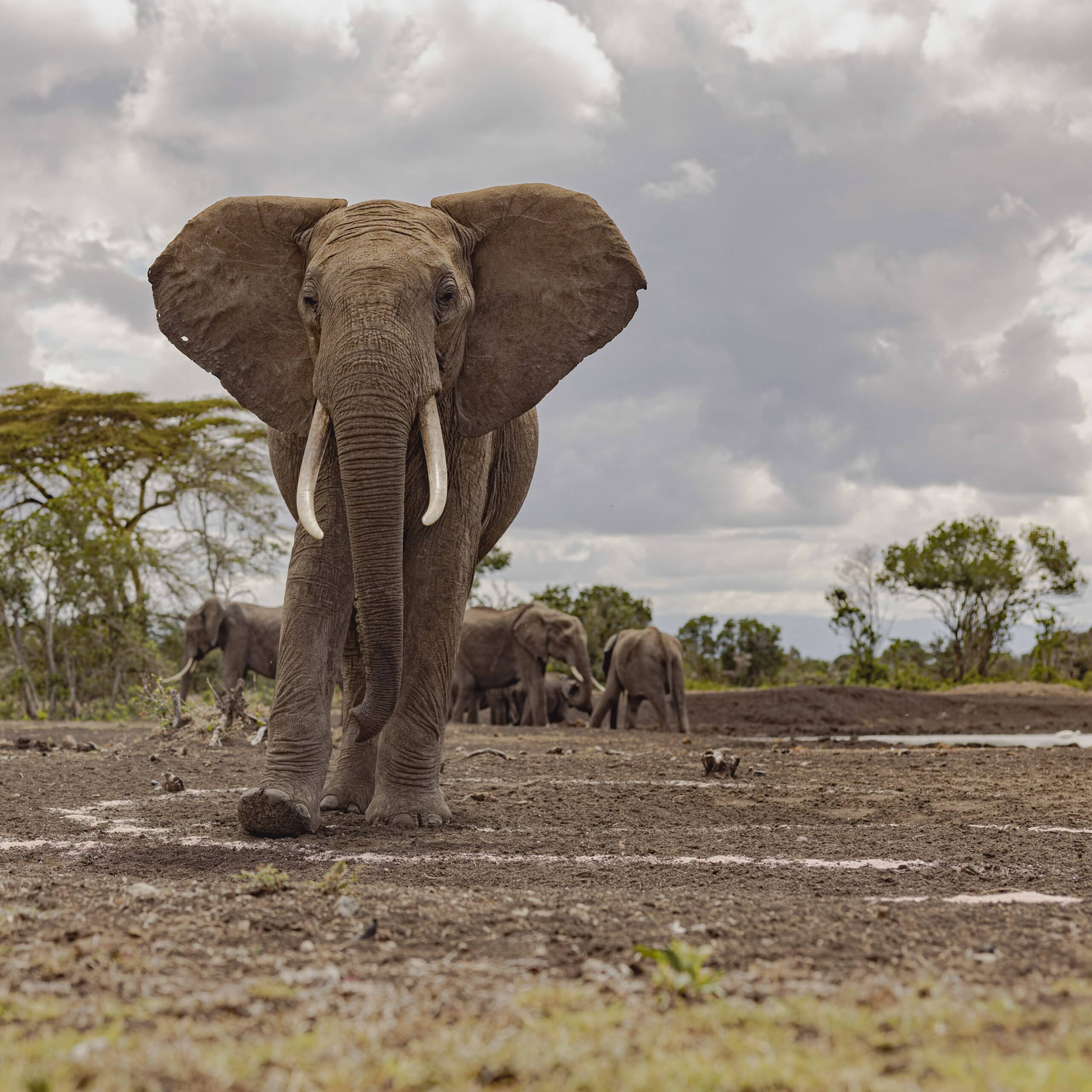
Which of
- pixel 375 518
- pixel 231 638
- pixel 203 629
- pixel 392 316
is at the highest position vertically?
pixel 392 316

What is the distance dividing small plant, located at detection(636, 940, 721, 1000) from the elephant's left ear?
13.9 feet

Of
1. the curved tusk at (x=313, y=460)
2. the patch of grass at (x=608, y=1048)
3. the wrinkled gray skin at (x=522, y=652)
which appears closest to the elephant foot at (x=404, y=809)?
the curved tusk at (x=313, y=460)

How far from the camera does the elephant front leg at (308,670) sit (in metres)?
5.82

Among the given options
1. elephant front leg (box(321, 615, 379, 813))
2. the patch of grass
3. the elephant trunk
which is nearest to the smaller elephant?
the elephant trunk

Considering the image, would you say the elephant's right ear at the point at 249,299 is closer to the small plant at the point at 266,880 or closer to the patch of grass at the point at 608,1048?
the small plant at the point at 266,880

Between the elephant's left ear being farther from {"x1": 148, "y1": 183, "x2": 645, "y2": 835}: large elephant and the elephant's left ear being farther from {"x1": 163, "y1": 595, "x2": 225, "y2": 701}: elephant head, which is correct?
{"x1": 163, "y1": 595, "x2": 225, "y2": 701}: elephant head

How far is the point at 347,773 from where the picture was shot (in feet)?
22.8

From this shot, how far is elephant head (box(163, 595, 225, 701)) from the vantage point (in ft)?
Result: 72.9

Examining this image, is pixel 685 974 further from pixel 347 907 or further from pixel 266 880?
pixel 266 880

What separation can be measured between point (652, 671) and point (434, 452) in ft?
48.4

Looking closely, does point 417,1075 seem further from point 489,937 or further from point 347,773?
point 347,773

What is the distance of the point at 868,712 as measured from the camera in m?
25.6

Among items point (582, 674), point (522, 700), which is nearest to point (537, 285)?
point (582, 674)

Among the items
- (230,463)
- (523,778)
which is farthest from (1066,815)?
(230,463)
